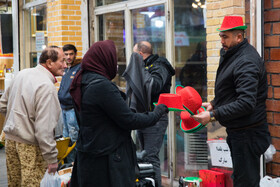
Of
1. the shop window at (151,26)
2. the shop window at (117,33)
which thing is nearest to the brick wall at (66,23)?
the shop window at (117,33)

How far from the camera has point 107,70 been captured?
Answer: 3664 mm

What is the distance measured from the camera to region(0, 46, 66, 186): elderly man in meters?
4.39

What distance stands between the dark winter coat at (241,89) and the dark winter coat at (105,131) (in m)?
0.71

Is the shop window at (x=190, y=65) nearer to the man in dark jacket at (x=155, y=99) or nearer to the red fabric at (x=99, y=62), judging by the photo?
the man in dark jacket at (x=155, y=99)

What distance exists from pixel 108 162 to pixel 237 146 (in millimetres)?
1151

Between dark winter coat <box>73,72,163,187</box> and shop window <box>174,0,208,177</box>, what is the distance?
2.40 meters

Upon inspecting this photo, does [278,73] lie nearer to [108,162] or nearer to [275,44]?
[275,44]

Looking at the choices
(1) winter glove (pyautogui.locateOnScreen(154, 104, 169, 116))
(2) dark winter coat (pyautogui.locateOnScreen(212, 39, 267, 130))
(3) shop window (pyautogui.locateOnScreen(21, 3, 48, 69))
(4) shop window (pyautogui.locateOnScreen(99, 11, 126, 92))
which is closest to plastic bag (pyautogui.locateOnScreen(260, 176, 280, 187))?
(2) dark winter coat (pyautogui.locateOnScreen(212, 39, 267, 130))

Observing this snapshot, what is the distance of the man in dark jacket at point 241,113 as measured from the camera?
3688 millimetres

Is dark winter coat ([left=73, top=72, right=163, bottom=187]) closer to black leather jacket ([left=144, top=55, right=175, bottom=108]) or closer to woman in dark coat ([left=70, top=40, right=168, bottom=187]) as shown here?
woman in dark coat ([left=70, top=40, right=168, bottom=187])

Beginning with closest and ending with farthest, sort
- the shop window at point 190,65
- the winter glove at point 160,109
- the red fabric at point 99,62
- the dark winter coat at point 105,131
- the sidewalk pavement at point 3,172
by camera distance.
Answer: the dark winter coat at point 105,131
the red fabric at point 99,62
the winter glove at point 160,109
the shop window at point 190,65
the sidewalk pavement at point 3,172

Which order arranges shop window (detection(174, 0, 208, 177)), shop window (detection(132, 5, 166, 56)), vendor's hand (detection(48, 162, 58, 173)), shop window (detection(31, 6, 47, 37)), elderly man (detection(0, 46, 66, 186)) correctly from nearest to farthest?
1. elderly man (detection(0, 46, 66, 186))
2. vendor's hand (detection(48, 162, 58, 173))
3. shop window (detection(174, 0, 208, 177))
4. shop window (detection(132, 5, 166, 56))
5. shop window (detection(31, 6, 47, 37))

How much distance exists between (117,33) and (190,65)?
1.90m

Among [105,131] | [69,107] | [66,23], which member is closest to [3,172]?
[69,107]
